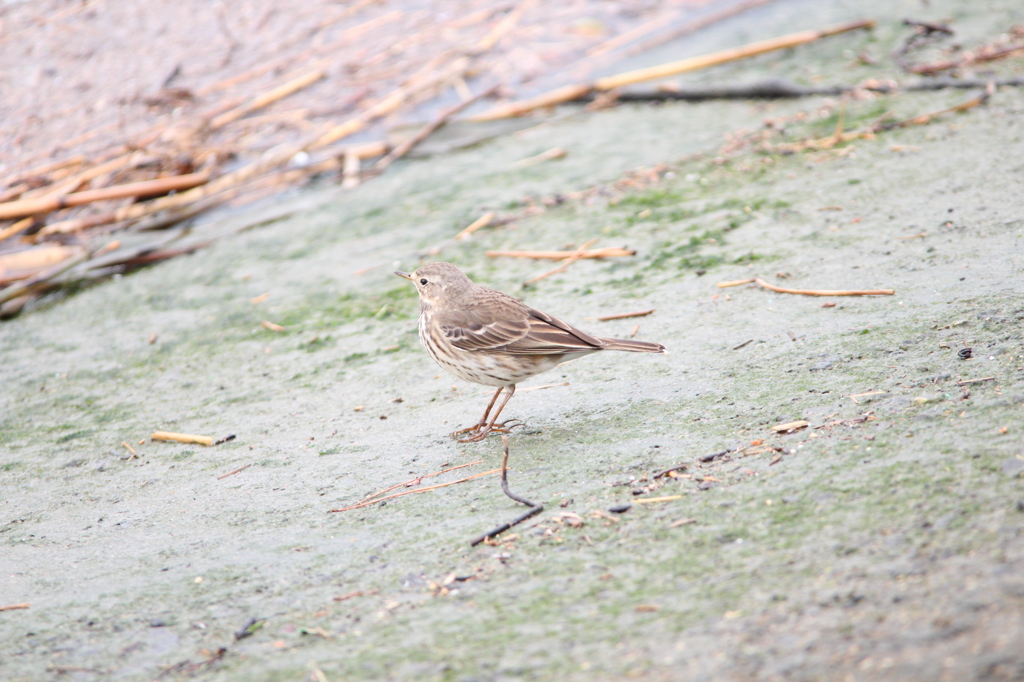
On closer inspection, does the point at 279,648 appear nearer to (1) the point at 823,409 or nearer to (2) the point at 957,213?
(1) the point at 823,409

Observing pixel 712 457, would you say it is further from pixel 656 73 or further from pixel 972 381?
pixel 656 73

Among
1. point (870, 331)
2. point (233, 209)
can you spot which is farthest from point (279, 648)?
point (233, 209)

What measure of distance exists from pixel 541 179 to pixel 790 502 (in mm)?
4807

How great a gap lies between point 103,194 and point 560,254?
4601 mm

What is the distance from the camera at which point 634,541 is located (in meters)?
3.15

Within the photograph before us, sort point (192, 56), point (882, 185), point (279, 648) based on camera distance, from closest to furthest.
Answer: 1. point (279, 648)
2. point (882, 185)
3. point (192, 56)

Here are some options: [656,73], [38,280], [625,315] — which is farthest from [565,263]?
[38,280]

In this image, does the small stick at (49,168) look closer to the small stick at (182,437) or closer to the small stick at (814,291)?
the small stick at (182,437)

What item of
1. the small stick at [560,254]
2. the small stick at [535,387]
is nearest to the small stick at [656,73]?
the small stick at [560,254]

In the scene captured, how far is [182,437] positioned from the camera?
489cm

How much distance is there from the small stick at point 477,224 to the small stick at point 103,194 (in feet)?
10.2

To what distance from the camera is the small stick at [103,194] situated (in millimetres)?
7855

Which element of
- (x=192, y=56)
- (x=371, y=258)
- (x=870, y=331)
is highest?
(x=192, y=56)

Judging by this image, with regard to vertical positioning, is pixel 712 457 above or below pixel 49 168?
below
